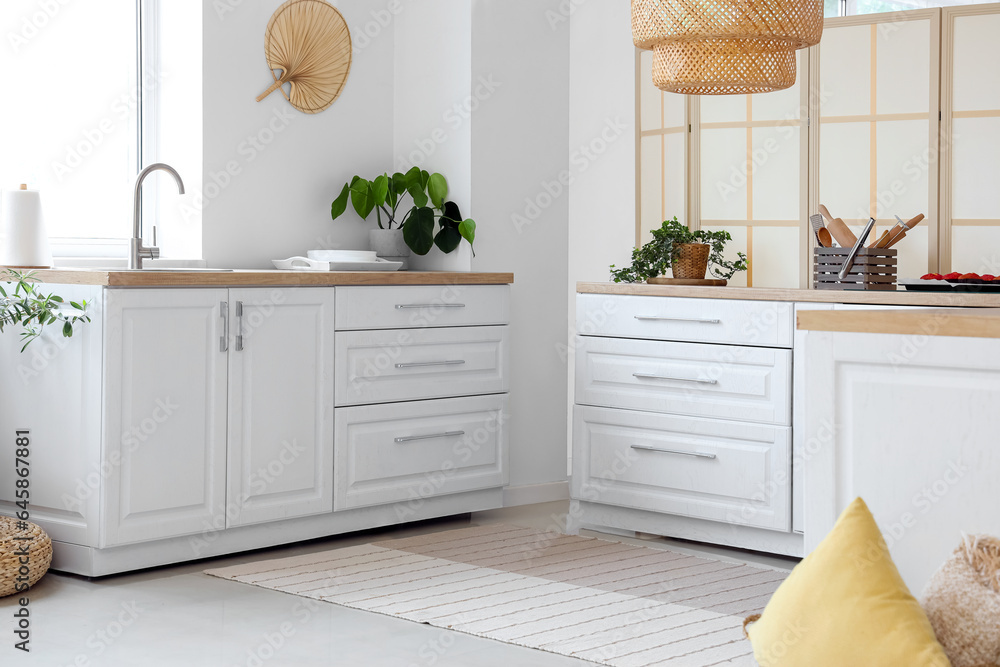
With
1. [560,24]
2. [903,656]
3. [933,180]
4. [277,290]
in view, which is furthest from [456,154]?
[903,656]

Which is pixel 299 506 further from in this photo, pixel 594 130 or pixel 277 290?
pixel 594 130

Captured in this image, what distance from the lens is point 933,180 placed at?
3.78 metres

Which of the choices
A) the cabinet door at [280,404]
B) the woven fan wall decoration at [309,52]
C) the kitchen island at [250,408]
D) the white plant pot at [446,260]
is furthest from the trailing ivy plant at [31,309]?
the white plant pot at [446,260]

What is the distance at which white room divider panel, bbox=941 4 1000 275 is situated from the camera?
3.68 m

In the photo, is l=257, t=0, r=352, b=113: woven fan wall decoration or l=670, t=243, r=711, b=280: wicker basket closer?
l=670, t=243, r=711, b=280: wicker basket

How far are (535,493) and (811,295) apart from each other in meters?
1.48

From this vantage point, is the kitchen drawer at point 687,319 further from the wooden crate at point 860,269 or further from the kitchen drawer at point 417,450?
the kitchen drawer at point 417,450

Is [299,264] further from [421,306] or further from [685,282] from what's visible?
[685,282]

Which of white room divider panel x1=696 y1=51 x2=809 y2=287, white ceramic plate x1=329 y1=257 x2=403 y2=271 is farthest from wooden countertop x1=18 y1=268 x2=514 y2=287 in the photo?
white room divider panel x1=696 y1=51 x2=809 y2=287

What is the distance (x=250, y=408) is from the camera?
3.29m

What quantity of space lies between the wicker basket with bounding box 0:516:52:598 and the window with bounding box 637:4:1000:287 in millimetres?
2607

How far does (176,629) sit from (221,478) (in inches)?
27.0

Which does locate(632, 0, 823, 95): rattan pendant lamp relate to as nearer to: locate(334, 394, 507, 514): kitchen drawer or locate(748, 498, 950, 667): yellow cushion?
locate(334, 394, 507, 514): kitchen drawer

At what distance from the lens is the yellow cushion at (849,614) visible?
4.31 feet
